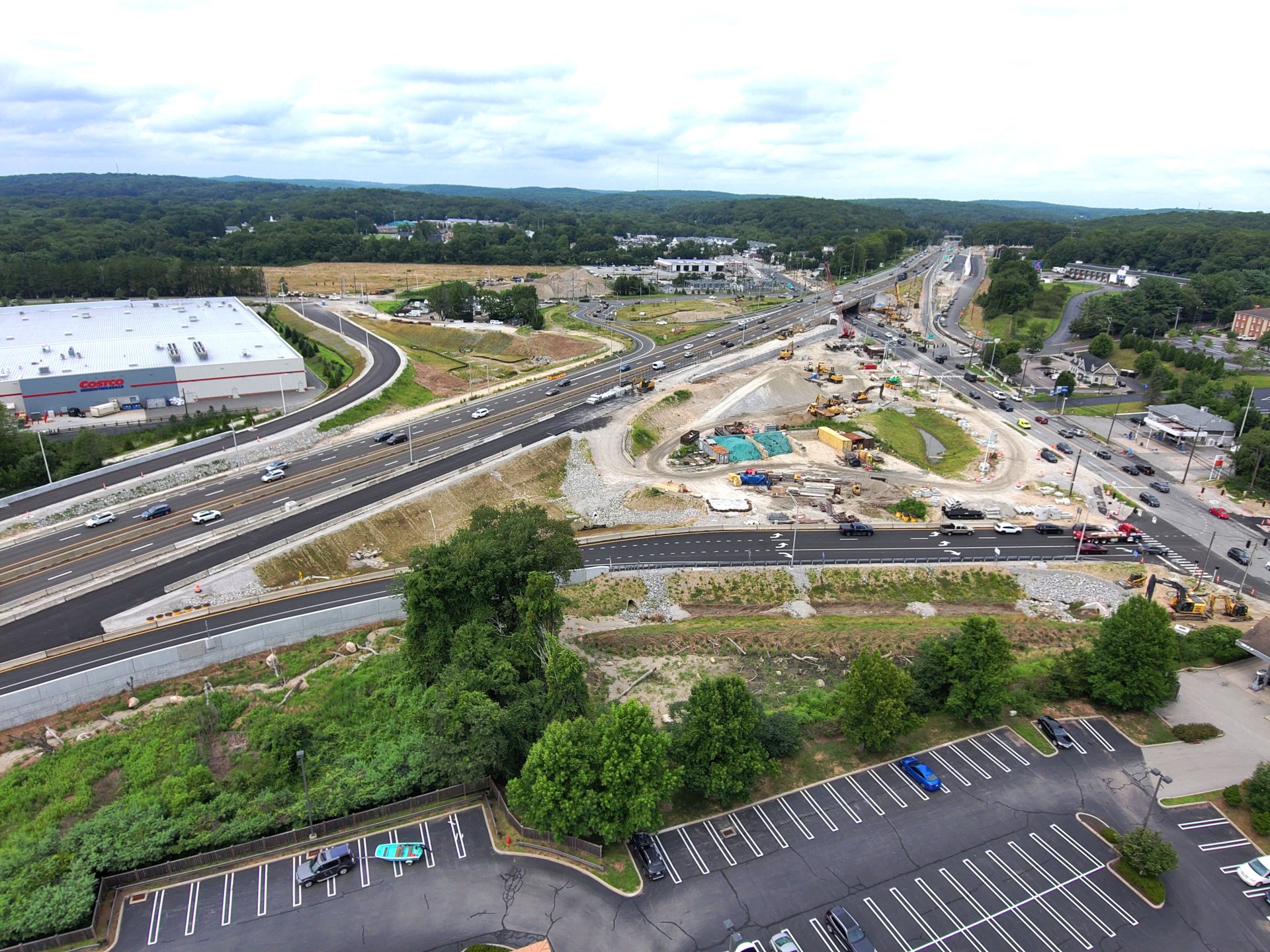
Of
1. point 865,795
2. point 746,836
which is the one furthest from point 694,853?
point 865,795

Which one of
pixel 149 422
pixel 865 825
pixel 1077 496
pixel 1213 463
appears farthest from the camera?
pixel 149 422

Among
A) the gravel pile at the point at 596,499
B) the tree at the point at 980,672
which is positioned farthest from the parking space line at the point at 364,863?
the gravel pile at the point at 596,499

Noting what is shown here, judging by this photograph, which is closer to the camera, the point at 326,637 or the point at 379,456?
the point at 326,637

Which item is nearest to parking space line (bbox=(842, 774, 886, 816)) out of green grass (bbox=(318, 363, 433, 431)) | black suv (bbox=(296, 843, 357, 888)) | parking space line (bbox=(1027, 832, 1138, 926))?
parking space line (bbox=(1027, 832, 1138, 926))

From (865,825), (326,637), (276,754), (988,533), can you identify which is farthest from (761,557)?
(276,754)

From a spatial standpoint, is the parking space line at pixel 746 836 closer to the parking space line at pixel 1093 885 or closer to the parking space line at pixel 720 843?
the parking space line at pixel 720 843

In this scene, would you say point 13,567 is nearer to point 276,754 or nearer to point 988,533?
point 276,754
